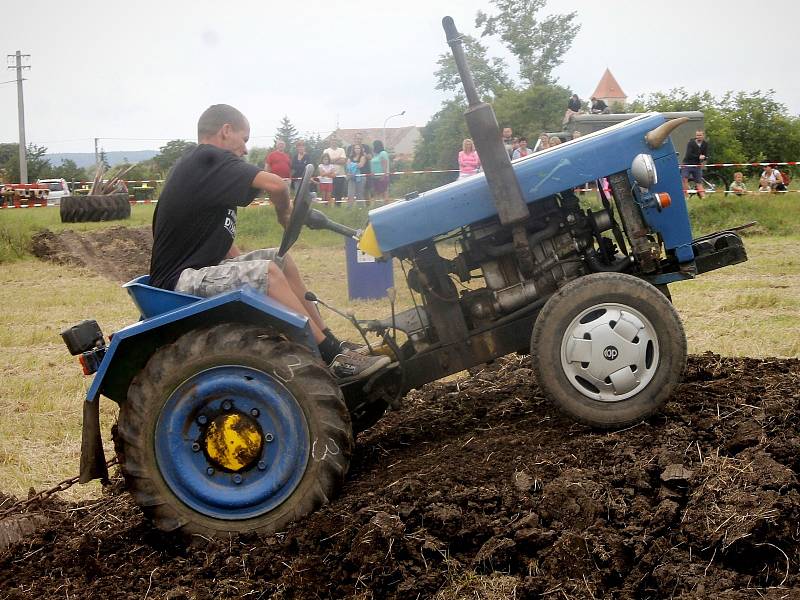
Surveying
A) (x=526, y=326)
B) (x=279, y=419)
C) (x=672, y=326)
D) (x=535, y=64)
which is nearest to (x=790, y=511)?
(x=672, y=326)

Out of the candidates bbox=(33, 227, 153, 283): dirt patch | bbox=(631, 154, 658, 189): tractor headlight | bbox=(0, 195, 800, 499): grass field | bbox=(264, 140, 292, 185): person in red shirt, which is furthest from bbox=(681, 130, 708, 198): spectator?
bbox=(631, 154, 658, 189): tractor headlight

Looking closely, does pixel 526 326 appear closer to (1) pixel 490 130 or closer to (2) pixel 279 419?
(1) pixel 490 130

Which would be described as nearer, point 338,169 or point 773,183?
point 338,169

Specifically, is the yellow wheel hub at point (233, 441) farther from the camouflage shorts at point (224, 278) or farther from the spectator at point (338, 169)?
the spectator at point (338, 169)

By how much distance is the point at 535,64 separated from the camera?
189ft

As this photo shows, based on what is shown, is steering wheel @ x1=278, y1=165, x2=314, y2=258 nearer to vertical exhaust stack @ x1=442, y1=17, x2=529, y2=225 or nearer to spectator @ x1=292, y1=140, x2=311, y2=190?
vertical exhaust stack @ x1=442, y1=17, x2=529, y2=225

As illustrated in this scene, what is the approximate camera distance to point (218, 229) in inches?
195

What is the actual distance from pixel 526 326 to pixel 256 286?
1.41 m

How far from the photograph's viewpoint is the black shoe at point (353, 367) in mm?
4969

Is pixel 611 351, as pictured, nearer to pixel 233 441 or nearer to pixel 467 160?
pixel 233 441

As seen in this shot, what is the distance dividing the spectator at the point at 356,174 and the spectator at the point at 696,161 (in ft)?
22.6

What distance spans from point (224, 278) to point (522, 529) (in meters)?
1.89

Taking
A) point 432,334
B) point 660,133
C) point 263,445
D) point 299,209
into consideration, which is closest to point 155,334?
point 263,445

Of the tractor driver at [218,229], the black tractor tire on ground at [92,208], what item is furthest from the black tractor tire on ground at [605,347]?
the black tractor tire on ground at [92,208]
